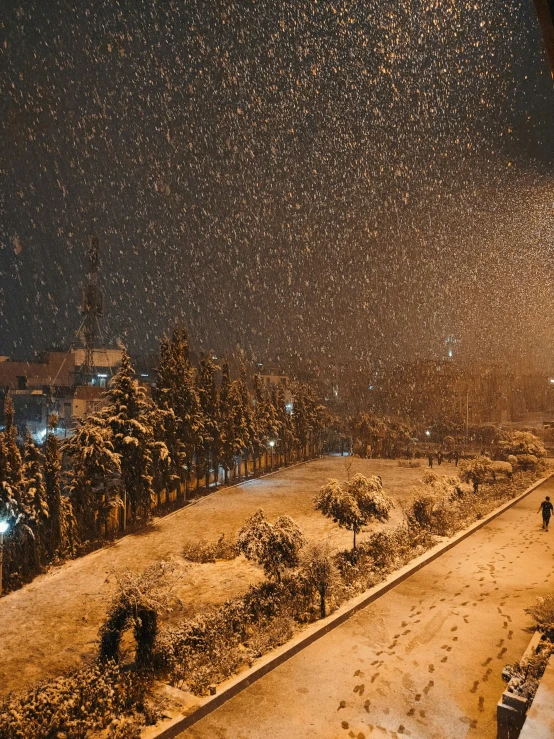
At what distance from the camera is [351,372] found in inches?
4045

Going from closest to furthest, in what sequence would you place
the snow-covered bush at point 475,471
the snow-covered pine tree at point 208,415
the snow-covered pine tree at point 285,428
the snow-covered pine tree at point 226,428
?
1. the snow-covered bush at point 475,471
2. the snow-covered pine tree at point 208,415
3. the snow-covered pine tree at point 226,428
4. the snow-covered pine tree at point 285,428

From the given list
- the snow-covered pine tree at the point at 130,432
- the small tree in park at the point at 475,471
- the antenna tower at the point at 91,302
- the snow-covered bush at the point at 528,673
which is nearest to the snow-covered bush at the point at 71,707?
the snow-covered bush at the point at 528,673

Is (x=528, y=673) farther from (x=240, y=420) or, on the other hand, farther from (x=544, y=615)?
(x=240, y=420)

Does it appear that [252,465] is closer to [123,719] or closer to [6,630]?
[6,630]

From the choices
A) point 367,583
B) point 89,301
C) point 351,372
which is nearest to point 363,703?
point 367,583

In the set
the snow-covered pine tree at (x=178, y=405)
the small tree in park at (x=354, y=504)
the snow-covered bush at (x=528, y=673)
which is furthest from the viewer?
the snow-covered pine tree at (x=178, y=405)

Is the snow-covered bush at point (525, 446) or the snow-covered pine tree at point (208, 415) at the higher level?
the snow-covered pine tree at point (208, 415)

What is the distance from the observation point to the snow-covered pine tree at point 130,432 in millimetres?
21469

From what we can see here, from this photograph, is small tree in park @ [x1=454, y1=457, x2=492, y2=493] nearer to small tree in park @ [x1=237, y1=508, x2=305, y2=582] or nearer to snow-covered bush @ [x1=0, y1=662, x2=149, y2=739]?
small tree in park @ [x1=237, y1=508, x2=305, y2=582]

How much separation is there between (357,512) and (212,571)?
5294mm

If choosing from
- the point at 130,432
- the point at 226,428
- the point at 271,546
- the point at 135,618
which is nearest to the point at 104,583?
the point at 271,546

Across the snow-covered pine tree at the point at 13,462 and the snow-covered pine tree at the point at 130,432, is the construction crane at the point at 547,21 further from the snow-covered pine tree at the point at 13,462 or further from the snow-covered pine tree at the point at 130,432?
the snow-covered pine tree at the point at 130,432

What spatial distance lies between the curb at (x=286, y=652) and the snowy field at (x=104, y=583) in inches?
105

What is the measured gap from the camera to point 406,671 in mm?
9117
